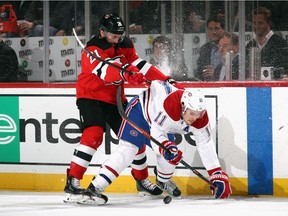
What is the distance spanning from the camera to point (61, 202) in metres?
7.21

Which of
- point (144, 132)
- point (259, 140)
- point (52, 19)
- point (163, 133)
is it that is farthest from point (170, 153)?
point (52, 19)

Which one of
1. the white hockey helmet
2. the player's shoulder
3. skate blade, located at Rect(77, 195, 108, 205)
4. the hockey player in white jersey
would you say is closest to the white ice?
skate blade, located at Rect(77, 195, 108, 205)

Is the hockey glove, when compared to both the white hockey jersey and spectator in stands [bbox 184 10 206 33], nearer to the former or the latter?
the white hockey jersey

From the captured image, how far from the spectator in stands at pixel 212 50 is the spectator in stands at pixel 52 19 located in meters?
1.00

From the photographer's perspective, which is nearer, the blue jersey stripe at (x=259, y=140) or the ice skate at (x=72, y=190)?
the ice skate at (x=72, y=190)

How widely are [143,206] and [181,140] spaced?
766 mm

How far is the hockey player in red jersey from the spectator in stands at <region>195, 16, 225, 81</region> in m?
0.54

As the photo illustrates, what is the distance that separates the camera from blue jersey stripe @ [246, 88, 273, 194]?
7438 mm

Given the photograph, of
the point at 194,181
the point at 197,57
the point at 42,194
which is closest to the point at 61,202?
the point at 42,194

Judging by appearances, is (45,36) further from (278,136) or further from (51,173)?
(278,136)

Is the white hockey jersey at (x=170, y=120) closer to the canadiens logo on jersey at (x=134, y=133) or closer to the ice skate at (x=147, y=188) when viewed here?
the canadiens logo on jersey at (x=134, y=133)

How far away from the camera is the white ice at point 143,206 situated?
6645 mm

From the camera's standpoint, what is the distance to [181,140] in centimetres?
759

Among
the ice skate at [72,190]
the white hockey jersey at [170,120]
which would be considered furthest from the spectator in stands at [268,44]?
the ice skate at [72,190]
